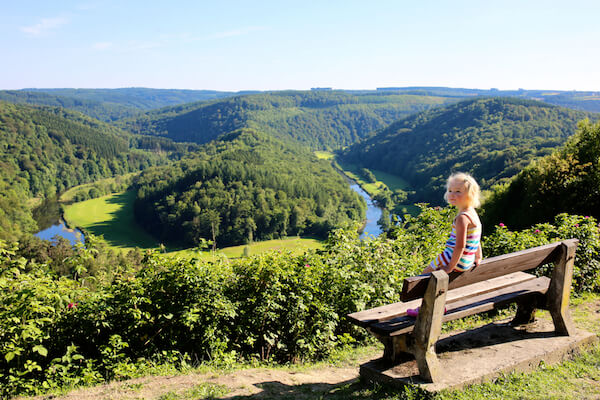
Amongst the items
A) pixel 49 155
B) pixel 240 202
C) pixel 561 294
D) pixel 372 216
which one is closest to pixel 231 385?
pixel 561 294

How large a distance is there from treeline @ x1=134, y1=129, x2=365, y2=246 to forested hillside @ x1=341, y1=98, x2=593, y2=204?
87.1 feet

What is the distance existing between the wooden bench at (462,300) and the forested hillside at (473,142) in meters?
84.0

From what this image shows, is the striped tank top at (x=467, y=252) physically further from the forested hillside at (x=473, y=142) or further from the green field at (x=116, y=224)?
the forested hillside at (x=473, y=142)

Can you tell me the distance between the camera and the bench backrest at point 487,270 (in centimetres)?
401

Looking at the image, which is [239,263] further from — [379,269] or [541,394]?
[541,394]

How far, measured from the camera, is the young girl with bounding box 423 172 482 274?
14.6 feet

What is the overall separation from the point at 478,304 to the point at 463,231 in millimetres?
1269

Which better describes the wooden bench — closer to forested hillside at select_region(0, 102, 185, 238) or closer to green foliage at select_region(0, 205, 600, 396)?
green foliage at select_region(0, 205, 600, 396)

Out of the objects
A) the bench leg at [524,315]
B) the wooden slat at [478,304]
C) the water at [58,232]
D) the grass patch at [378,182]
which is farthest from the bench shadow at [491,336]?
the water at [58,232]

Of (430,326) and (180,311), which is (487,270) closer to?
(430,326)

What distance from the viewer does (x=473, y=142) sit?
14075 cm

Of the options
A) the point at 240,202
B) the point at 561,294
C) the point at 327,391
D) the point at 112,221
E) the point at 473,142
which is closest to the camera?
the point at 327,391

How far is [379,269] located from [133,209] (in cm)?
12227

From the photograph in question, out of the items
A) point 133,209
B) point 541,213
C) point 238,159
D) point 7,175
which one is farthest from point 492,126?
point 7,175
